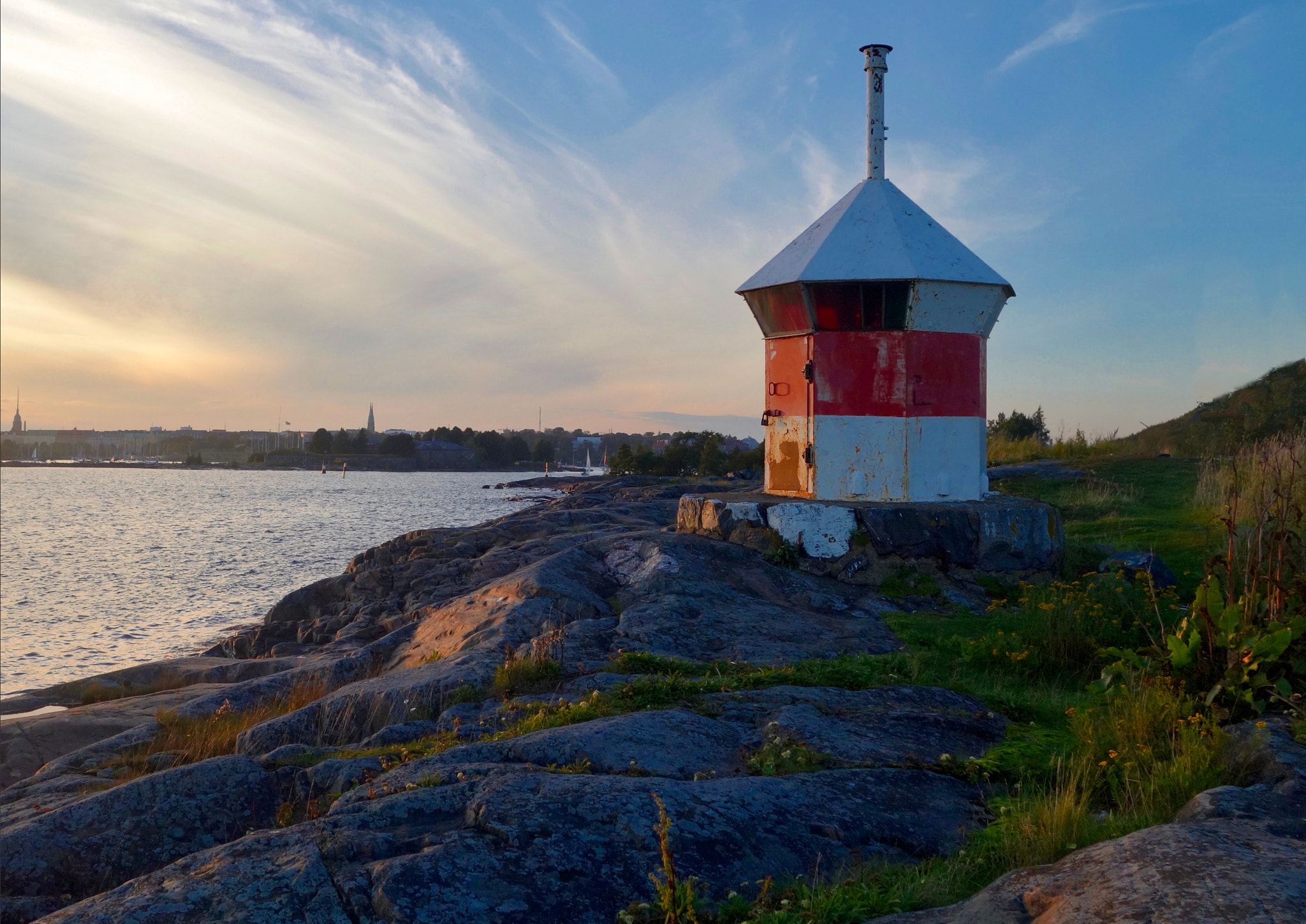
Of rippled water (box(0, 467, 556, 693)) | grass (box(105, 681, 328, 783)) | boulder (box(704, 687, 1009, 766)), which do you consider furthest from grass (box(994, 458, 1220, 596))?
rippled water (box(0, 467, 556, 693))

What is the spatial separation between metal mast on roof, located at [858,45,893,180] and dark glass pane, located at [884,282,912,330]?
223 cm

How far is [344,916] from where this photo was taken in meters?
3.16

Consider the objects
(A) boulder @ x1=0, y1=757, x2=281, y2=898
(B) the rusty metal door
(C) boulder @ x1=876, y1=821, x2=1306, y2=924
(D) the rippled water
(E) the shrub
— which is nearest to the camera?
(C) boulder @ x1=876, y1=821, x2=1306, y2=924

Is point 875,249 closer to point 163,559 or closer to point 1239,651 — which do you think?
point 1239,651

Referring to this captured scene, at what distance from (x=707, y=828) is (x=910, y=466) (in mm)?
7884

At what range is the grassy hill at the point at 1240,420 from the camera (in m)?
25.6

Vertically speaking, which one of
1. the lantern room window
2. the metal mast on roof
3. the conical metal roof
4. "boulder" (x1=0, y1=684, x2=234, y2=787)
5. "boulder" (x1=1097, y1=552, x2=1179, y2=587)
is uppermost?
the metal mast on roof

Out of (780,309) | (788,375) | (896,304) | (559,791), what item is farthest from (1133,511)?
(559,791)

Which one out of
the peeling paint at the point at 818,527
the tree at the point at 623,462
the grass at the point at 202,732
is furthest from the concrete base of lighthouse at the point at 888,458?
the tree at the point at 623,462

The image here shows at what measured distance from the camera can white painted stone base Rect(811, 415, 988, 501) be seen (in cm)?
1095

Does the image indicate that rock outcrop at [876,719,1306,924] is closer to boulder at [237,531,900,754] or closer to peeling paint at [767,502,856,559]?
Answer: boulder at [237,531,900,754]

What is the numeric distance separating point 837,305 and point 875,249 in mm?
847

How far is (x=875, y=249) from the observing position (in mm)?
11047

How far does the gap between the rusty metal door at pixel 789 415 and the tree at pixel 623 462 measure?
1673 inches
